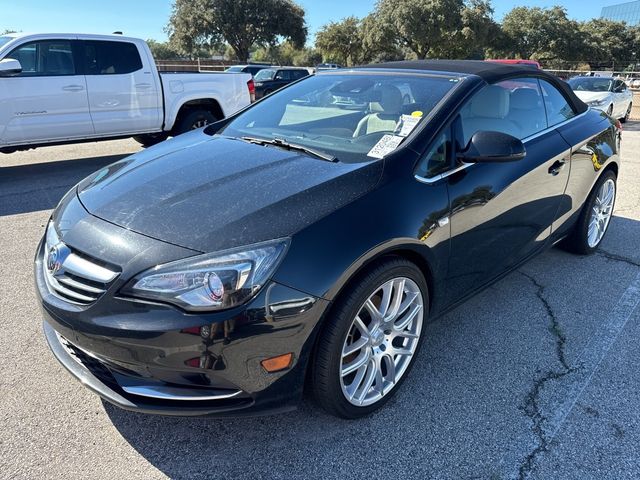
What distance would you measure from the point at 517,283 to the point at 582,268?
2.38 ft

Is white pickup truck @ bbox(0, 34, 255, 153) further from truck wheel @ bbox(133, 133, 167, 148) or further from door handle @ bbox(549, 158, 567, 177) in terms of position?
door handle @ bbox(549, 158, 567, 177)

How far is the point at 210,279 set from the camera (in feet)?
5.97

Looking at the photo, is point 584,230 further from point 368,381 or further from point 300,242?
point 300,242

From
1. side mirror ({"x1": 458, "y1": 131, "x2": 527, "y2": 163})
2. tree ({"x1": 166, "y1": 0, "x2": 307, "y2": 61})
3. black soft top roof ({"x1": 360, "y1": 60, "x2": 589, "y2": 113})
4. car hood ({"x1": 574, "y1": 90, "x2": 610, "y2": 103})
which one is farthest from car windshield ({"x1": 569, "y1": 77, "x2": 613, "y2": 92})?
tree ({"x1": 166, "y1": 0, "x2": 307, "y2": 61})

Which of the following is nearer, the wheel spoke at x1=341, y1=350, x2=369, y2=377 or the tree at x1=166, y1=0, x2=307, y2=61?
the wheel spoke at x1=341, y1=350, x2=369, y2=377

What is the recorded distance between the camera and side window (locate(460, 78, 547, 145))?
2.79 metres

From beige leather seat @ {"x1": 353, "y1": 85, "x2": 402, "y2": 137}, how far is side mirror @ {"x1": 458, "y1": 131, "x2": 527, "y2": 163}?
45cm

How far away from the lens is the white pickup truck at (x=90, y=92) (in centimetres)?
651

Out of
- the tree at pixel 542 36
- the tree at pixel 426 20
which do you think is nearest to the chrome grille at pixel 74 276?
the tree at pixel 426 20

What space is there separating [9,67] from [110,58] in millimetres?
1425

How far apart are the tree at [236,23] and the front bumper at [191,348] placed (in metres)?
44.1

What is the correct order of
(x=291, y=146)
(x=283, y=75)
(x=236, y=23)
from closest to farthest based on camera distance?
(x=291, y=146) < (x=283, y=75) < (x=236, y=23)

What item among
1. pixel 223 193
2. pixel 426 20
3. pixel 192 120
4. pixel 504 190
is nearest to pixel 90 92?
Result: pixel 192 120

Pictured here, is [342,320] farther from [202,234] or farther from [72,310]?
[72,310]
